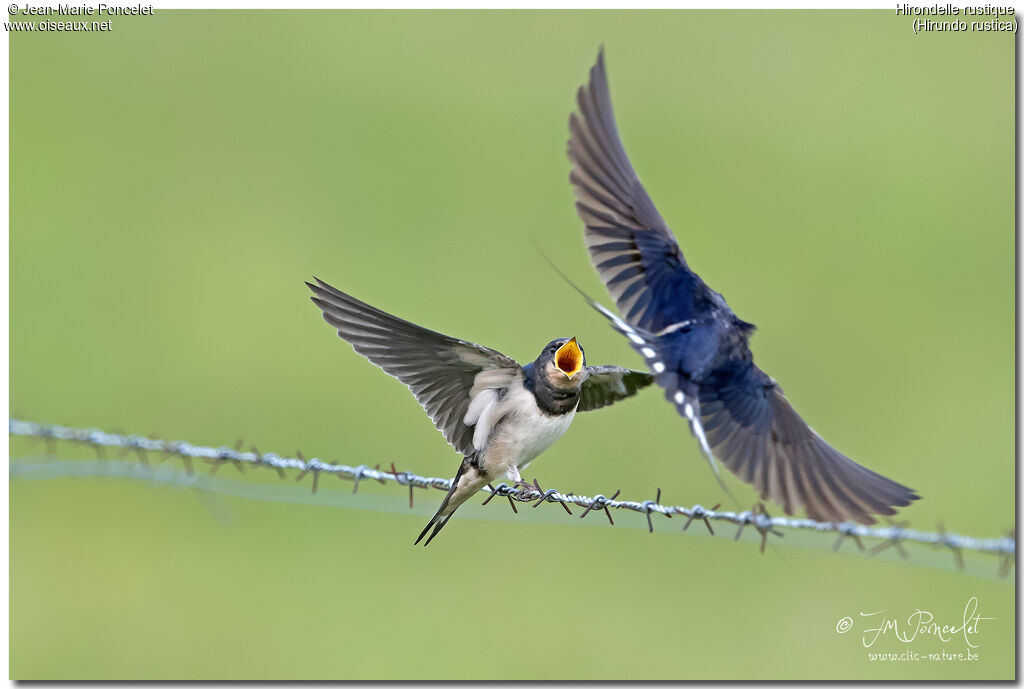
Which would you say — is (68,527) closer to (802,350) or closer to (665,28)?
(802,350)

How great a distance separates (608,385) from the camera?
245 cm

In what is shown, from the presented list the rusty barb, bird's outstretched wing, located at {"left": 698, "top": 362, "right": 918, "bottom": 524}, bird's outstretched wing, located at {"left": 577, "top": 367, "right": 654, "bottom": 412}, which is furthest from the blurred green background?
bird's outstretched wing, located at {"left": 577, "top": 367, "right": 654, "bottom": 412}

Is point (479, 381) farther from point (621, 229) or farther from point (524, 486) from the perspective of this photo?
point (621, 229)

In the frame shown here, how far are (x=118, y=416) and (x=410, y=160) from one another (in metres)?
2.53

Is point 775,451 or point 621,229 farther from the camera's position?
point 621,229

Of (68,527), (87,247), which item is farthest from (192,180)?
(68,527)

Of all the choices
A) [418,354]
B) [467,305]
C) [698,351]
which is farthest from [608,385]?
[467,305]

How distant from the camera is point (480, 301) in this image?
18.0 feet

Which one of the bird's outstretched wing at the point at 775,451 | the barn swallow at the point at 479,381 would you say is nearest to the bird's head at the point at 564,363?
the barn swallow at the point at 479,381

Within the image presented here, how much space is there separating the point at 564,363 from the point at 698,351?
0.95 feet

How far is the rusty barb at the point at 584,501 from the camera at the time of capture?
1.56 meters

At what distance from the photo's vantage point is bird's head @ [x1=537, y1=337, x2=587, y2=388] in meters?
2.18

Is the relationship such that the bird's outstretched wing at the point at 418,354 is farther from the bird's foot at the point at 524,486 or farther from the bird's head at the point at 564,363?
the bird's foot at the point at 524,486

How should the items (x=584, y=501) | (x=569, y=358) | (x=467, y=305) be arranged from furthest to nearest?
(x=467, y=305), (x=569, y=358), (x=584, y=501)
